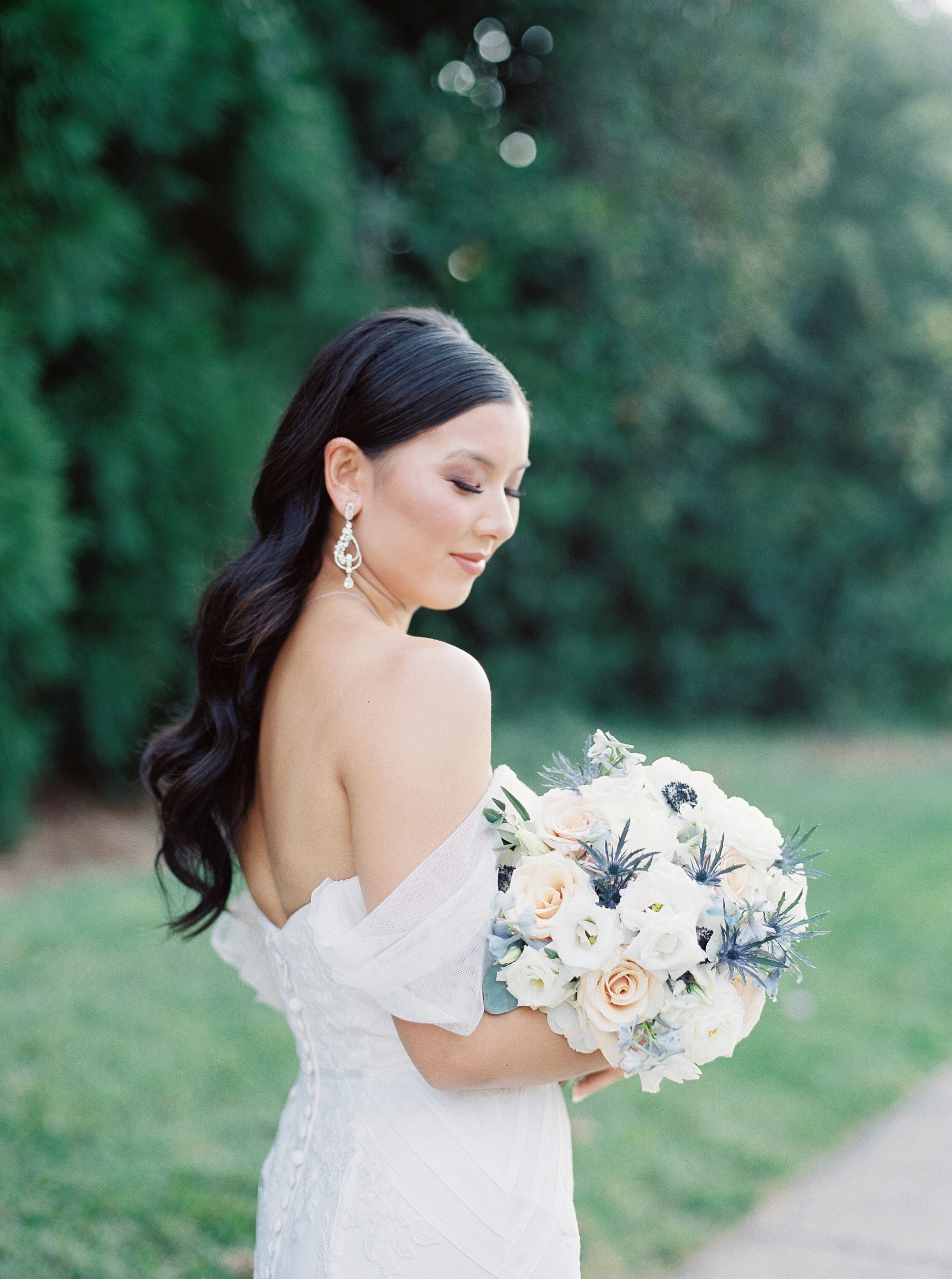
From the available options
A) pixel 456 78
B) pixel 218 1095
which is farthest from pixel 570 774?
pixel 456 78

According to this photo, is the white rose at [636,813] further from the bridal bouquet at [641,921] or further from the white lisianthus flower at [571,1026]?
the white lisianthus flower at [571,1026]

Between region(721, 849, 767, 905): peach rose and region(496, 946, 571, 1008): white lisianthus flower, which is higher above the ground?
region(721, 849, 767, 905): peach rose

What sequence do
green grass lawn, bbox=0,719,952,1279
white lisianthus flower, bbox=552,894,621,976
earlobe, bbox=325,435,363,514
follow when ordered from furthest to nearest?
green grass lawn, bbox=0,719,952,1279 → earlobe, bbox=325,435,363,514 → white lisianthus flower, bbox=552,894,621,976

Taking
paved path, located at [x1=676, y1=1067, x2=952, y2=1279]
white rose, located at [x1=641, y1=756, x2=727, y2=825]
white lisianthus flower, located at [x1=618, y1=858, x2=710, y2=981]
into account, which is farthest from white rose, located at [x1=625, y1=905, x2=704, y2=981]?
paved path, located at [x1=676, y1=1067, x2=952, y2=1279]

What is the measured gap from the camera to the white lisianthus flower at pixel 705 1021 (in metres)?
1.66

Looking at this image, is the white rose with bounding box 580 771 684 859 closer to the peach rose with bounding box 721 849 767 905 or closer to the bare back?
the peach rose with bounding box 721 849 767 905

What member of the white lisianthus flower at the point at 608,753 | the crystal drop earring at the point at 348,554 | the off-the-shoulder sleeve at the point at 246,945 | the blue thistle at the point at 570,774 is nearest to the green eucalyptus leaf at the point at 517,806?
the blue thistle at the point at 570,774

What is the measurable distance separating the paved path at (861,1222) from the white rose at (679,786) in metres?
2.31

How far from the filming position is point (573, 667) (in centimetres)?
1524

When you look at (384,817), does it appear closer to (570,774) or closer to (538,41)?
(570,774)

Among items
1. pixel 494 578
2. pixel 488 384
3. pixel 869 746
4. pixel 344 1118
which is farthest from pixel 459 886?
pixel 869 746

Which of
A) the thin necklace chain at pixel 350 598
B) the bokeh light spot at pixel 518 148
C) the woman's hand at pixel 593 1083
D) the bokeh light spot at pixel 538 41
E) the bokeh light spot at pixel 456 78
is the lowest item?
the woman's hand at pixel 593 1083

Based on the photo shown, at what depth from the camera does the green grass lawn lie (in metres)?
3.44

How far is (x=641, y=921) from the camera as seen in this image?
1.63 metres
